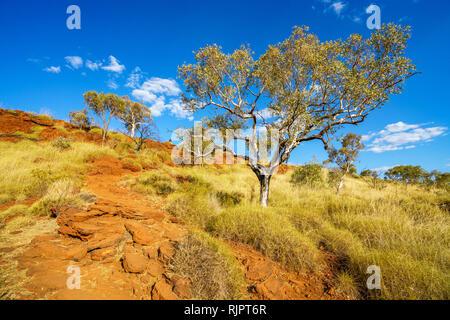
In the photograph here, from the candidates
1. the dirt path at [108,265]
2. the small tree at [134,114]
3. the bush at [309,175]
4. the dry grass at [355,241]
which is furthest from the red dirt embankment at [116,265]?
the small tree at [134,114]

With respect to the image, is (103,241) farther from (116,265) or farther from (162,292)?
(162,292)

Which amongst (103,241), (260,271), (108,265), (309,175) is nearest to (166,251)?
(108,265)

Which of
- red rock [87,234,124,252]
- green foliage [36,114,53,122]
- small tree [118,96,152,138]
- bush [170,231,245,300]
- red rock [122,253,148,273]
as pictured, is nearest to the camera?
bush [170,231,245,300]

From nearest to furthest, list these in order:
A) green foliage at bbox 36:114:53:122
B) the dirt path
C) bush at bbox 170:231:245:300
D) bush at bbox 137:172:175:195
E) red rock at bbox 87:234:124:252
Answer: the dirt path
bush at bbox 170:231:245:300
red rock at bbox 87:234:124:252
bush at bbox 137:172:175:195
green foliage at bbox 36:114:53:122

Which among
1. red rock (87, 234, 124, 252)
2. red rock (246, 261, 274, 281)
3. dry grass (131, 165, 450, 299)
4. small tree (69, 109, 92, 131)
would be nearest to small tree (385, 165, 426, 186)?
dry grass (131, 165, 450, 299)

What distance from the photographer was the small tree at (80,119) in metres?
26.2

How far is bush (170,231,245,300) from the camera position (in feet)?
8.13

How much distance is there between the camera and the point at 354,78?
6.43 meters

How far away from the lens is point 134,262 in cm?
281

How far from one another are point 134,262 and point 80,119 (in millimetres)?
32963

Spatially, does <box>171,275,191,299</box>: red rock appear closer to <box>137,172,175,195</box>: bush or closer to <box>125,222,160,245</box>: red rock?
<box>125,222,160,245</box>: red rock

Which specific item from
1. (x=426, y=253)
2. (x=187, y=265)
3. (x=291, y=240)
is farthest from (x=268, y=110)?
(x=187, y=265)

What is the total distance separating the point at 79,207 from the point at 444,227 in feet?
33.5
